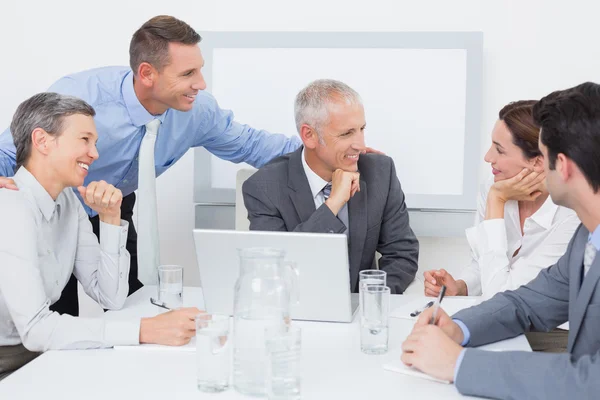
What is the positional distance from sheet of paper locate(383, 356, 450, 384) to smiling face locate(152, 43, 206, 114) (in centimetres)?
157

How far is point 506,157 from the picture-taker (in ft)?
8.12

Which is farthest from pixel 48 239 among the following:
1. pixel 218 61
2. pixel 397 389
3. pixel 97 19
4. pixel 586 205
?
pixel 97 19

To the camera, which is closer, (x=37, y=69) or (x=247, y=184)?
(x=247, y=184)

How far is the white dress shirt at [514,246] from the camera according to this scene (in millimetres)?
2277

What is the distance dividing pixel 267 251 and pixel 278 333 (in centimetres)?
25

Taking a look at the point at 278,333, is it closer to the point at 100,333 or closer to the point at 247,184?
the point at 100,333

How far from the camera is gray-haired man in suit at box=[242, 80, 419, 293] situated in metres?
2.66

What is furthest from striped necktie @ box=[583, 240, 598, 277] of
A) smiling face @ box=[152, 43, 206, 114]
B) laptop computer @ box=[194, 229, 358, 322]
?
smiling face @ box=[152, 43, 206, 114]

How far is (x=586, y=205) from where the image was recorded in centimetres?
168

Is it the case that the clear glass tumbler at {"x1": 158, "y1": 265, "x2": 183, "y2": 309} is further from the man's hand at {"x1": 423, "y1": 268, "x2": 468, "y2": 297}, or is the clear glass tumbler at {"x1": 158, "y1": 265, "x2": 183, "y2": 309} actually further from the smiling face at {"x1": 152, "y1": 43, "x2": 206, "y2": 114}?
the smiling face at {"x1": 152, "y1": 43, "x2": 206, "y2": 114}

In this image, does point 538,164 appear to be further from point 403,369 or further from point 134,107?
point 134,107

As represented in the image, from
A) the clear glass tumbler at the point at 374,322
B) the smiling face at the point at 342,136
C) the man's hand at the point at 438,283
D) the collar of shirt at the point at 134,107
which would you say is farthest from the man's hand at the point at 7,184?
the man's hand at the point at 438,283

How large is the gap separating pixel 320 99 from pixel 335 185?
0.36 meters

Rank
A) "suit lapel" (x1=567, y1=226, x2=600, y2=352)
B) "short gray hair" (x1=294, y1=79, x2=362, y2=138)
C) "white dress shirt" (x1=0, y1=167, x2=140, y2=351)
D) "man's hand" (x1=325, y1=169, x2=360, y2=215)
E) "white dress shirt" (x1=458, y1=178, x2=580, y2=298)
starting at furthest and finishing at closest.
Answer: "short gray hair" (x1=294, y1=79, x2=362, y2=138) < "man's hand" (x1=325, y1=169, x2=360, y2=215) < "white dress shirt" (x1=458, y1=178, x2=580, y2=298) < "white dress shirt" (x1=0, y1=167, x2=140, y2=351) < "suit lapel" (x1=567, y1=226, x2=600, y2=352)
